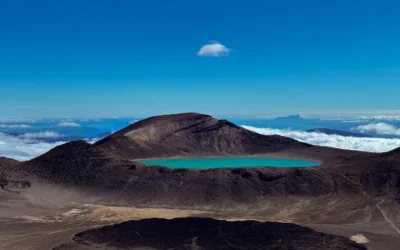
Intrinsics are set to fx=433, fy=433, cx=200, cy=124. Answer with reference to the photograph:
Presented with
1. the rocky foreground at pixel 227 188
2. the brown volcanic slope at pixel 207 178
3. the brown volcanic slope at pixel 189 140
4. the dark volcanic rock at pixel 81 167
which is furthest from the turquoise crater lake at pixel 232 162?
the rocky foreground at pixel 227 188

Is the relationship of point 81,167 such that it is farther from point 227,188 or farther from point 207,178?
point 227,188

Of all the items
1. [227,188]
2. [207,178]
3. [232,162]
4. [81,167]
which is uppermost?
[81,167]

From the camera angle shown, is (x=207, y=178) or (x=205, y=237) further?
(x=207, y=178)

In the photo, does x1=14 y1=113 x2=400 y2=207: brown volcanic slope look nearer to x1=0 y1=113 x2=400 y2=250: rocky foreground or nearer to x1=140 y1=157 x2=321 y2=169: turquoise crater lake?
x1=0 y1=113 x2=400 y2=250: rocky foreground

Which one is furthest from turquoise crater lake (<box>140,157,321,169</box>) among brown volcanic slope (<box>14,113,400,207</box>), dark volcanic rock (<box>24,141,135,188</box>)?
brown volcanic slope (<box>14,113,400,207</box>)

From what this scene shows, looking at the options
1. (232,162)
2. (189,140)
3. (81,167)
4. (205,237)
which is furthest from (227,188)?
(189,140)

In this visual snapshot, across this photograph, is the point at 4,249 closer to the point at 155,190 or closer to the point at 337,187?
the point at 155,190

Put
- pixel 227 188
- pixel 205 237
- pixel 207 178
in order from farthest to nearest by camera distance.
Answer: pixel 207 178
pixel 227 188
pixel 205 237
